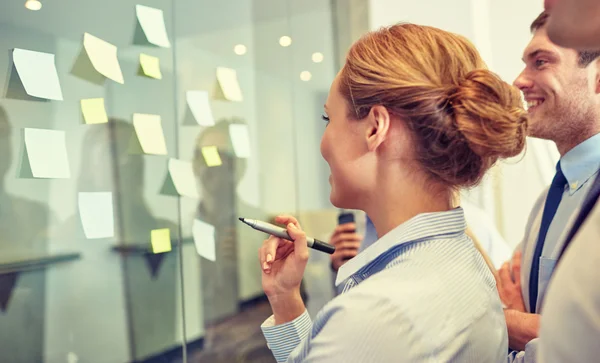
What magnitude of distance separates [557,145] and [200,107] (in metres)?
0.95

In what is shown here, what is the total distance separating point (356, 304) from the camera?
72 centimetres

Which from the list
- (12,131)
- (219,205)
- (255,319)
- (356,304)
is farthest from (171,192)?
(356,304)

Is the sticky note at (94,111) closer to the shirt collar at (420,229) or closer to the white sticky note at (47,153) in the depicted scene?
the white sticky note at (47,153)

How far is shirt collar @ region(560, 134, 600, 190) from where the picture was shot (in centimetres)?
125

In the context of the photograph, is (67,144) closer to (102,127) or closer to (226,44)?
(102,127)

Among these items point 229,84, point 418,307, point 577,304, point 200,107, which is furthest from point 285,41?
point 577,304

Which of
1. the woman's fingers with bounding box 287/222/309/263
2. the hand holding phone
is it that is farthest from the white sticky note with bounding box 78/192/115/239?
the hand holding phone

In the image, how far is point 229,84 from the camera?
172cm

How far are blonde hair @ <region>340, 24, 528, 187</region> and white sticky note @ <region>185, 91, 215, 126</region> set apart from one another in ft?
2.49

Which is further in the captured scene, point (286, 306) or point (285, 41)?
point (285, 41)

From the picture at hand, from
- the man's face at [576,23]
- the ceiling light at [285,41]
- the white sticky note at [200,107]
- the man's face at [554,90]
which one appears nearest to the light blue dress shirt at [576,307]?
the man's face at [576,23]

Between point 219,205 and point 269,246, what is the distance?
657 mm

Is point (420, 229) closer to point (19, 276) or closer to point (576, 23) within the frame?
point (576, 23)

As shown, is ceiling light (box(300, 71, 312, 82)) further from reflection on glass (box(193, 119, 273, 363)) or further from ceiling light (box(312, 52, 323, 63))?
reflection on glass (box(193, 119, 273, 363))
